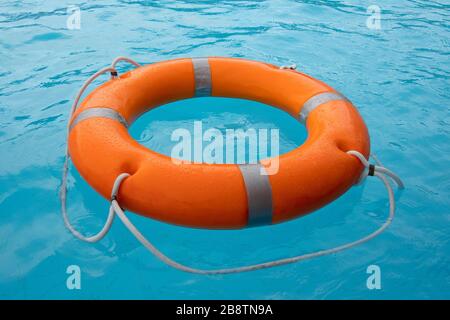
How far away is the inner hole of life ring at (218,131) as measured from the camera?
7.26ft

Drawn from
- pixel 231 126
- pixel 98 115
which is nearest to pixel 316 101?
pixel 231 126

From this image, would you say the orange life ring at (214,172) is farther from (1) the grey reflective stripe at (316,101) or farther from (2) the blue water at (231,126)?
(2) the blue water at (231,126)

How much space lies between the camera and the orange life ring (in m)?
1.56

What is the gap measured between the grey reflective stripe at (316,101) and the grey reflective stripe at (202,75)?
21.7 inches

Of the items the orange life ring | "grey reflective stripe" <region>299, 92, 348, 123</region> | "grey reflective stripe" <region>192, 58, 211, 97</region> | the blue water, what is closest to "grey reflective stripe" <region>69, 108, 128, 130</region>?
the orange life ring

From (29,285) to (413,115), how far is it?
2197mm

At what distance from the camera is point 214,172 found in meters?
1.60

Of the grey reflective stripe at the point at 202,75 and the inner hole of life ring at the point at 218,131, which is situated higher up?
the grey reflective stripe at the point at 202,75

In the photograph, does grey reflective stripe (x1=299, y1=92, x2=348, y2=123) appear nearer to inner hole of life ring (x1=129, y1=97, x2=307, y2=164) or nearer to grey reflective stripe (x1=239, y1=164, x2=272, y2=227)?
inner hole of life ring (x1=129, y1=97, x2=307, y2=164)

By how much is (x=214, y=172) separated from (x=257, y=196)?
0.57 ft

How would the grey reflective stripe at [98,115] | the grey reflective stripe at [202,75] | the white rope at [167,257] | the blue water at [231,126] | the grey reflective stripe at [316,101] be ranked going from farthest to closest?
1. the grey reflective stripe at [202,75]
2. the grey reflective stripe at [316,101]
3. the grey reflective stripe at [98,115]
4. the blue water at [231,126]
5. the white rope at [167,257]

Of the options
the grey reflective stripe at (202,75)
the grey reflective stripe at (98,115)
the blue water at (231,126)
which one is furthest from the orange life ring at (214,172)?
the grey reflective stripe at (202,75)
